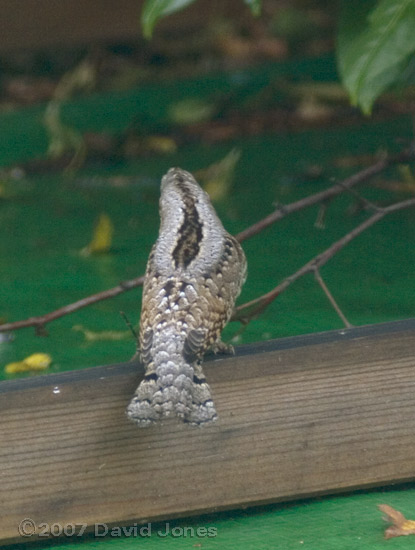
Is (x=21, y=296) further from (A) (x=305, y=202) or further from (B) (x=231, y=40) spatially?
(B) (x=231, y=40)

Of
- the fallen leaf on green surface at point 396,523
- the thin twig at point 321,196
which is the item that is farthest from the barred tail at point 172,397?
the thin twig at point 321,196

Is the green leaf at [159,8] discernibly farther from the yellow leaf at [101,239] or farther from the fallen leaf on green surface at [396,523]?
the yellow leaf at [101,239]

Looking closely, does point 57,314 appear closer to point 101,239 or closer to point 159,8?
point 159,8

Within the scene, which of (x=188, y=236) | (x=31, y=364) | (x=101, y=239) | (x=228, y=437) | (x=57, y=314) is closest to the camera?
(x=228, y=437)

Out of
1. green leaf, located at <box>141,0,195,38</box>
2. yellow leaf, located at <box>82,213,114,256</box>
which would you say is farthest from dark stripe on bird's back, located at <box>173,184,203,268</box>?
yellow leaf, located at <box>82,213,114,256</box>

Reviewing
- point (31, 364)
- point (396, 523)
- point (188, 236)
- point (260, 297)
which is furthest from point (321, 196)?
point (396, 523)

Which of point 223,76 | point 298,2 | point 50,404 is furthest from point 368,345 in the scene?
point 298,2
